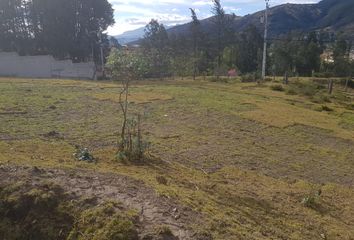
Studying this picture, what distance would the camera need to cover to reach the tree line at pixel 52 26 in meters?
39.5

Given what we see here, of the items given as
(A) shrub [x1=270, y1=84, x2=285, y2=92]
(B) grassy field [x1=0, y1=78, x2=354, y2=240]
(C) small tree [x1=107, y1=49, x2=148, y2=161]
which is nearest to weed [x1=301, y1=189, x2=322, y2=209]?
(B) grassy field [x1=0, y1=78, x2=354, y2=240]

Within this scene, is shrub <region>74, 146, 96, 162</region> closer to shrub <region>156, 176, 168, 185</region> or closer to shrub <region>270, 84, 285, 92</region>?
shrub <region>156, 176, 168, 185</region>

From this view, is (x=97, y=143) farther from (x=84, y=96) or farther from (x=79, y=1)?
(x=79, y=1)

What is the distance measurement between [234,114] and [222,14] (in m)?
44.0

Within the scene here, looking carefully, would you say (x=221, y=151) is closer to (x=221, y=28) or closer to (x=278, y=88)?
(x=278, y=88)

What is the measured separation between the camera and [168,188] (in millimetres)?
6836

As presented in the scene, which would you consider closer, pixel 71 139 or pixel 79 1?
pixel 71 139

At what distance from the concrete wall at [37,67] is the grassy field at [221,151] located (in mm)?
16054

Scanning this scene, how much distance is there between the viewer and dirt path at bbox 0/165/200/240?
17.5ft

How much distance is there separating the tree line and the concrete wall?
11.6 ft

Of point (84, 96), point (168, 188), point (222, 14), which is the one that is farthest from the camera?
point (222, 14)

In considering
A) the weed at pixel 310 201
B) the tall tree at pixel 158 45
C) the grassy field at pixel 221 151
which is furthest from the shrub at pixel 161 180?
the tall tree at pixel 158 45

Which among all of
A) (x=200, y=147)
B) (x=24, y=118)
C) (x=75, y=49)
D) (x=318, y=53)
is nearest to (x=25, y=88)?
(x=24, y=118)

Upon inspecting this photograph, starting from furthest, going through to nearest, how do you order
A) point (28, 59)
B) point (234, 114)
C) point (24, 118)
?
point (28, 59), point (234, 114), point (24, 118)
